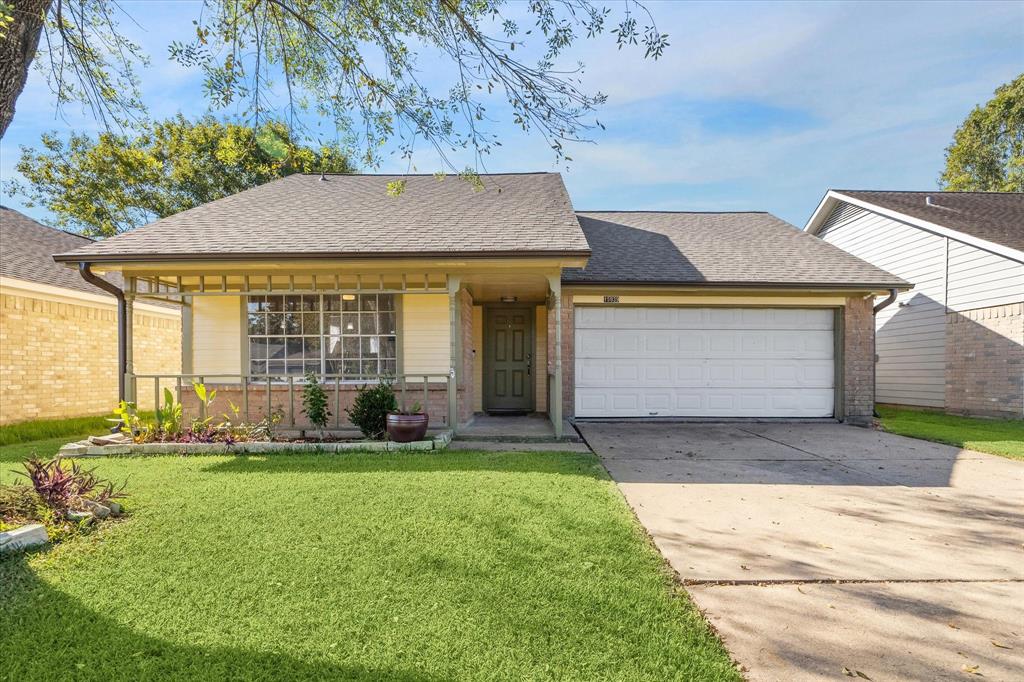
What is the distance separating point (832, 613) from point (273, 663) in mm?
2887

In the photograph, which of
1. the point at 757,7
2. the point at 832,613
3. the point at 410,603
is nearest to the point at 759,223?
the point at 757,7

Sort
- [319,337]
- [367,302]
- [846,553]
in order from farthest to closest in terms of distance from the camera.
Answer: [367,302]
[319,337]
[846,553]

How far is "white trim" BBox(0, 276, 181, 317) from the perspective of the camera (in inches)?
376

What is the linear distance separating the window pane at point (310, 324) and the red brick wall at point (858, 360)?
10.2m

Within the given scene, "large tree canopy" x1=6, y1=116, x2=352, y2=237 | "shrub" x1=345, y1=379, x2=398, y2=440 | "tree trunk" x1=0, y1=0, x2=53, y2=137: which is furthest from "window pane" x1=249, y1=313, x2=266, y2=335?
"large tree canopy" x1=6, y1=116, x2=352, y2=237

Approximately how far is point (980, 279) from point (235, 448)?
14906 mm

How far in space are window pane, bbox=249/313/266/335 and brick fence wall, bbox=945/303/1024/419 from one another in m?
14.7

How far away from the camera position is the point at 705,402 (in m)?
10.1

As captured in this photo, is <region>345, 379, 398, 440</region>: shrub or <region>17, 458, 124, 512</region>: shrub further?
<region>345, 379, 398, 440</region>: shrub

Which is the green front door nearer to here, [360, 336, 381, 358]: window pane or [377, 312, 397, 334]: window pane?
[377, 312, 397, 334]: window pane

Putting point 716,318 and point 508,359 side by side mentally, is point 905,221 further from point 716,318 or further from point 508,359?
point 508,359

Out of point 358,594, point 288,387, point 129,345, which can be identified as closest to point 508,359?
point 288,387

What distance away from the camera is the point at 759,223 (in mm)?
13234

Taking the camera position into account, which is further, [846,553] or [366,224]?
[366,224]
